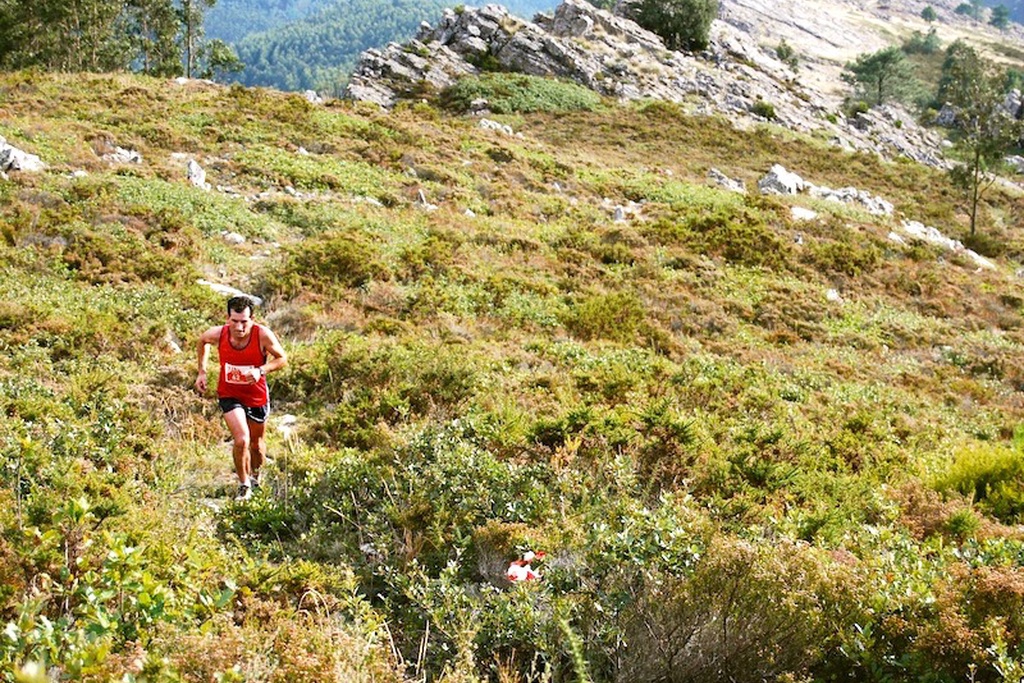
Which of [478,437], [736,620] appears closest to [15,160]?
[478,437]

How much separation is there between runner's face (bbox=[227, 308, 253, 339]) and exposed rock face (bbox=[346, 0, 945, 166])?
95.7 ft

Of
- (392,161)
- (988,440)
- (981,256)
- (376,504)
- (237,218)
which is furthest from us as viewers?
(981,256)

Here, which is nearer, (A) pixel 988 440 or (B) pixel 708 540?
(B) pixel 708 540

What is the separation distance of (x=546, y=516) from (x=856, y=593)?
210 cm

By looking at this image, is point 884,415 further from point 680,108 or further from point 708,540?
point 680,108

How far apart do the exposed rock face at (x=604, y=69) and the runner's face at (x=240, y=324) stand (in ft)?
95.7

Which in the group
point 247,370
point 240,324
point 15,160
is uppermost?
point 240,324

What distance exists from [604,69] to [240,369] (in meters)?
40.3

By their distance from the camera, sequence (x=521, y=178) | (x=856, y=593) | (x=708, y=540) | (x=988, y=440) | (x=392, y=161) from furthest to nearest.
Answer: (x=521, y=178), (x=392, y=161), (x=988, y=440), (x=708, y=540), (x=856, y=593)

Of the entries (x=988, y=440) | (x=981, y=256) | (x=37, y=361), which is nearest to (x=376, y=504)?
(x=37, y=361)

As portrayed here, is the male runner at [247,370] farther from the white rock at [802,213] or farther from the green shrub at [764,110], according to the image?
the green shrub at [764,110]

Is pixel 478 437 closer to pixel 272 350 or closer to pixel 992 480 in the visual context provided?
pixel 272 350

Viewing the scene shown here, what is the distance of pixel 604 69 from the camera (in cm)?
4122

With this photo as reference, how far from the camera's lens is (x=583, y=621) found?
364 cm
